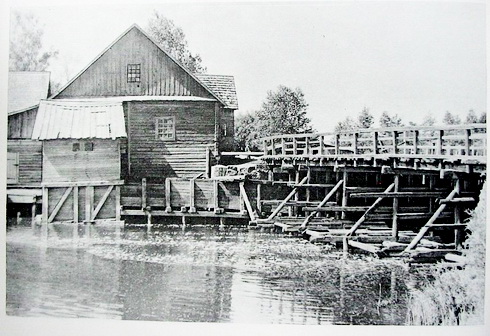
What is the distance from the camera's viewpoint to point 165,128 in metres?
5.49

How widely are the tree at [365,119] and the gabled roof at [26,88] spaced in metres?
2.49

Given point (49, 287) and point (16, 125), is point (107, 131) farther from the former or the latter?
point (49, 287)

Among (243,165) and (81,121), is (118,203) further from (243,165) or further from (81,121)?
(243,165)

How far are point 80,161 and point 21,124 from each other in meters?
0.57

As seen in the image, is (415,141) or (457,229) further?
(415,141)

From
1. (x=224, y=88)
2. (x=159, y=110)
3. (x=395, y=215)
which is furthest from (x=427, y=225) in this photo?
(x=159, y=110)

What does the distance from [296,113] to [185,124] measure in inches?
40.0

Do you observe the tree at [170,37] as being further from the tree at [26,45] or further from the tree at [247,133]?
the tree at [26,45]

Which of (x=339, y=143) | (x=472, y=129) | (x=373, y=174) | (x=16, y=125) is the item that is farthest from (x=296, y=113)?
(x=16, y=125)

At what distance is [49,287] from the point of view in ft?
16.6

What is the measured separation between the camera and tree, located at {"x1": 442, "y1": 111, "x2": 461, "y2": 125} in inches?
193

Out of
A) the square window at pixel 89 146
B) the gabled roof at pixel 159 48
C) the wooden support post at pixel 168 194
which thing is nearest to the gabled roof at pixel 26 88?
the gabled roof at pixel 159 48

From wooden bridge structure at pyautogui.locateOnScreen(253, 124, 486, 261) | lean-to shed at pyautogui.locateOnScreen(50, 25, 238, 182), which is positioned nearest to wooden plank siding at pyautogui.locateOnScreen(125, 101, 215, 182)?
lean-to shed at pyautogui.locateOnScreen(50, 25, 238, 182)

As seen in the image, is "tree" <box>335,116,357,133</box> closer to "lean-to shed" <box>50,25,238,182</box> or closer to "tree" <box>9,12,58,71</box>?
"lean-to shed" <box>50,25,238,182</box>
